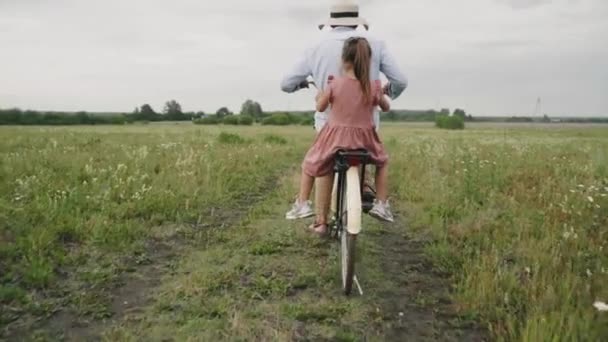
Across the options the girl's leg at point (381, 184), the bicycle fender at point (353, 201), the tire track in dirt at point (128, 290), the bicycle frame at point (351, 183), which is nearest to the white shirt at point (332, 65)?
the girl's leg at point (381, 184)

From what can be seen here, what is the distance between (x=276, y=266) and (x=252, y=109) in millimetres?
86370

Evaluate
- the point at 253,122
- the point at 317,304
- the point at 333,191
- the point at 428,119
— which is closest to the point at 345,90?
the point at 333,191

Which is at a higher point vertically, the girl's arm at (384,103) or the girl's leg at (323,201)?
the girl's arm at (384,103)

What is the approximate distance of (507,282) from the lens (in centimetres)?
424

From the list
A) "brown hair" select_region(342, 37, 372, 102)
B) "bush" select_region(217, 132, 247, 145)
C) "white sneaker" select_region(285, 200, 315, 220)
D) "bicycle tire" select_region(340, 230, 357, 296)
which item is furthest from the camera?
"bush" select_region(217, 132, 247, 145)

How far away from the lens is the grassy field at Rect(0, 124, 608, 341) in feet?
12.1

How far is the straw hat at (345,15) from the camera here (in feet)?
16.2

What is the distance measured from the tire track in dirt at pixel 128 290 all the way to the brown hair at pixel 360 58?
2.67 m

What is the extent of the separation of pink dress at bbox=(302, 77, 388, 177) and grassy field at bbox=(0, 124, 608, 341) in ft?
4.23

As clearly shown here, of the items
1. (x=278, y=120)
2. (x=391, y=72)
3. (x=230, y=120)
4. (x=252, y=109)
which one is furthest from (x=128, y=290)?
(x=252, y=109)

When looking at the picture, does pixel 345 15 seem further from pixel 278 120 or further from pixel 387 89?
pixel 278 120

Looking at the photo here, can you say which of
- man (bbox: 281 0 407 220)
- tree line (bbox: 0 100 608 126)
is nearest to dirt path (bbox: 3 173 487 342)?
man (bbox: 281 0 407 220)

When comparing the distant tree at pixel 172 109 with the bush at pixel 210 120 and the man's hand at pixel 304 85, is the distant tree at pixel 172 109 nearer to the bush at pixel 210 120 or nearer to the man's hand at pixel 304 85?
the bush at pixel 210 120

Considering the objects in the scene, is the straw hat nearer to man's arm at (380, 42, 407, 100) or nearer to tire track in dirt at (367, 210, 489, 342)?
man's arm at (380, 42, 407, 100)
